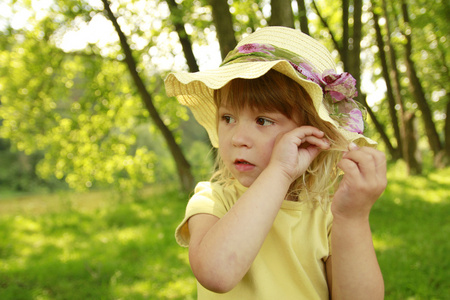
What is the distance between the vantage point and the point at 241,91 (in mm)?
1428

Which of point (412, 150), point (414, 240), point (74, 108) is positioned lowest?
point (414, 240)

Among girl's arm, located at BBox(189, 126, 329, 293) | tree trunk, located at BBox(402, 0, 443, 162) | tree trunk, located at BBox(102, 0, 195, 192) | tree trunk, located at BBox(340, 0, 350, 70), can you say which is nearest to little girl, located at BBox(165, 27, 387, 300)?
girl's arm, located at BBox(189, 126, 329, 293)

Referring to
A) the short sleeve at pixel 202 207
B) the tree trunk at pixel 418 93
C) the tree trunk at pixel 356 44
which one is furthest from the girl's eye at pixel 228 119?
the tree trunk at pixel 418 93

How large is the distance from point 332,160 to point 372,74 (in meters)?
13.3

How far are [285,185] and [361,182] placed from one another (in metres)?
0.27

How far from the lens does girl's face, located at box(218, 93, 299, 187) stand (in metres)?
1.37

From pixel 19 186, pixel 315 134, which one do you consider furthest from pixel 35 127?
pixel 19 186

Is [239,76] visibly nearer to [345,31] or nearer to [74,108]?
[345,31]

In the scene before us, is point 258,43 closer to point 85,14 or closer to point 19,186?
point 85,14

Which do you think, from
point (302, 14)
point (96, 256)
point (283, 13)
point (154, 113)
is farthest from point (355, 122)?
point (154, 113)

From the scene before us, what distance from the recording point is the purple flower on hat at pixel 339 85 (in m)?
1.43

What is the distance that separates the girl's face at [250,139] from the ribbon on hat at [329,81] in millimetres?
182

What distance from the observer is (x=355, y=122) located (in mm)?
1463

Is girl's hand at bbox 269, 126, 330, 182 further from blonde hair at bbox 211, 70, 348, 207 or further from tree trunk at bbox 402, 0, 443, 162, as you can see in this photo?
tree trunk at bbox 402, 0, 443, 162
